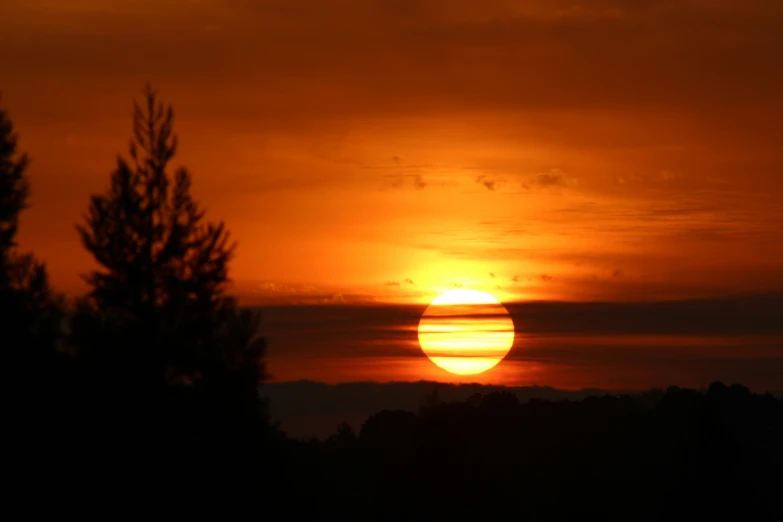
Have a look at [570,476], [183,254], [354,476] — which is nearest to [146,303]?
[183,254]

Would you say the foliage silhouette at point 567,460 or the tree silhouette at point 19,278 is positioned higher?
the tree silhouette at point 19,278

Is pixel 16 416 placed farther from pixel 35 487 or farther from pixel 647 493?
pixel 647 493

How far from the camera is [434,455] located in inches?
3150

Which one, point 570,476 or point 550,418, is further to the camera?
point 550,418

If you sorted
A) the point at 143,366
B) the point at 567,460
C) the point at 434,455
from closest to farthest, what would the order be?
the point at 143,366 < the point at 434,455 < the point at 567,460

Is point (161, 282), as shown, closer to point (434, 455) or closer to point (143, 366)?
point (143, 366)

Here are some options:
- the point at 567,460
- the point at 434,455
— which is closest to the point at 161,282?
the point at 434,455

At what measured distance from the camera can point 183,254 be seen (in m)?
30.1

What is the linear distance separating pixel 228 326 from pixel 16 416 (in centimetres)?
554

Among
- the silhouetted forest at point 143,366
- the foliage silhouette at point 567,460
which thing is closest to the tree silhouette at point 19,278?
the silhouetted forest at point 143,366

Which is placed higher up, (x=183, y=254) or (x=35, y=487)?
(x=183, y=254)

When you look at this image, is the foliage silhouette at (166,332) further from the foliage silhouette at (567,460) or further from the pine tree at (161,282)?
the foliage silhouette at (567,460)

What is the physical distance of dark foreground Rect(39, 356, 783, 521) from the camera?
28000 mm

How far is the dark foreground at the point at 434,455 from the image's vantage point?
91.9ft
